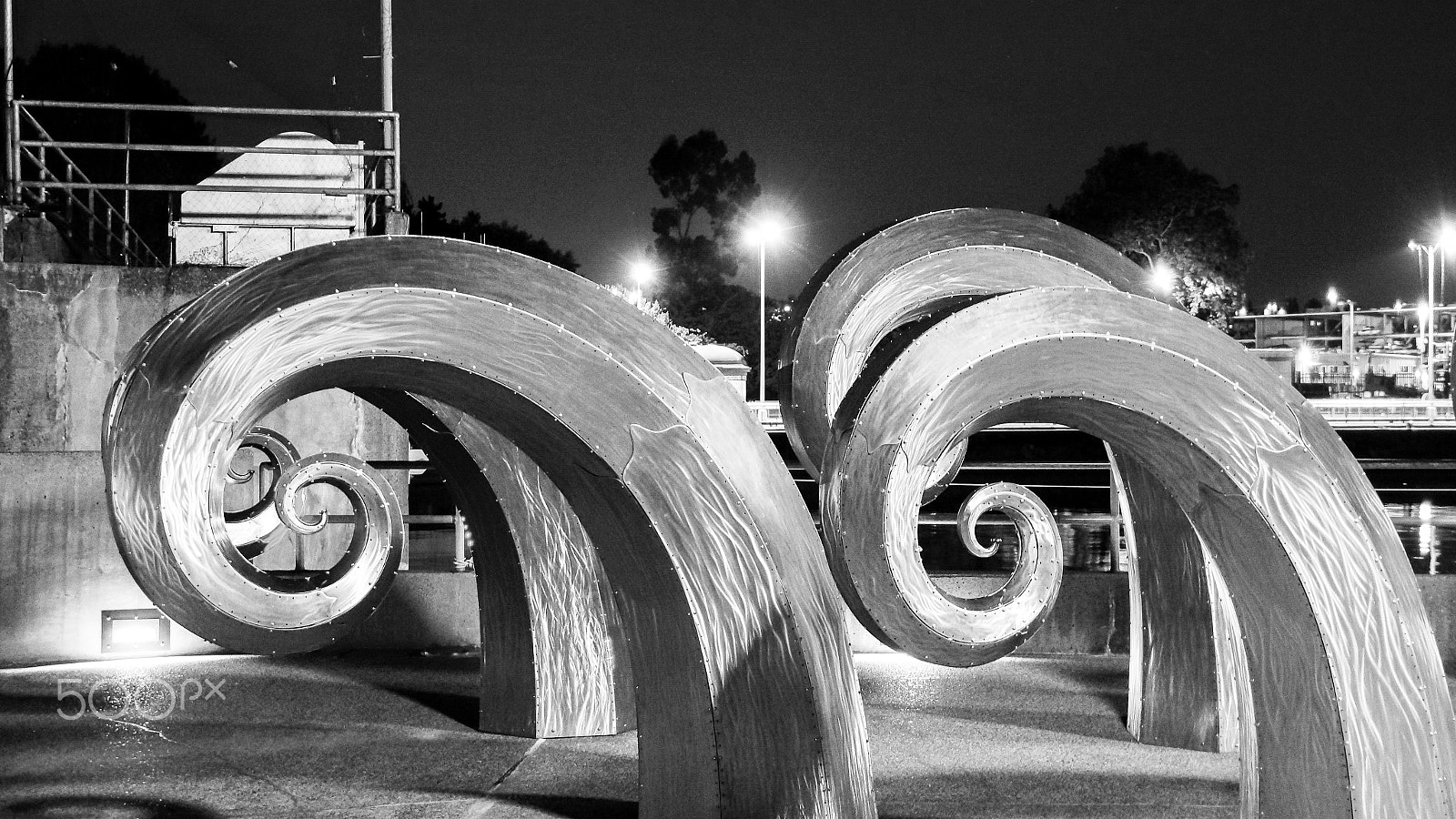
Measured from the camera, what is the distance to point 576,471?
4.77 m

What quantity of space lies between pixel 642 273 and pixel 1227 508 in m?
49.3

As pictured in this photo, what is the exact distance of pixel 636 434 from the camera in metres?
4.54

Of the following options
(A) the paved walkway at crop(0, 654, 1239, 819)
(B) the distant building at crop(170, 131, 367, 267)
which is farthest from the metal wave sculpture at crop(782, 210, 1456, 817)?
(B) the distant building at crop(170, 131, 367, 267)

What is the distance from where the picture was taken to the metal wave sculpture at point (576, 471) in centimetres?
384

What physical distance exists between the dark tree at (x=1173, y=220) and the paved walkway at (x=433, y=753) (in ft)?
155

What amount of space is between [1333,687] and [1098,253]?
9.78 ft

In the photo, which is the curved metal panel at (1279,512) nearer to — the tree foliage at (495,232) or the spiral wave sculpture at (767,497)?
the spiral wave sculpture at (767,497)

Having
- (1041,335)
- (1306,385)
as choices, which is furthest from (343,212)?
(1306,385)

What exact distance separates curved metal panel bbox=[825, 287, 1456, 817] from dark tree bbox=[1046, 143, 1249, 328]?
166 feet

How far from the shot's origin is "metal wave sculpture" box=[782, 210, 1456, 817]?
4.32m

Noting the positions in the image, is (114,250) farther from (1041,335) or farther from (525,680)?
(1041,335)

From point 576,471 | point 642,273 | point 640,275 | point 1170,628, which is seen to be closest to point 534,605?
point 576,471

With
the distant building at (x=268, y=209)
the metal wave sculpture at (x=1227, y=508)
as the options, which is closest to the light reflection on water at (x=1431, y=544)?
the metal wave sculpture at (x=1227, y=508)

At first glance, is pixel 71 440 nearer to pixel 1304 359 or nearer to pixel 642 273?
pixel 642 273
